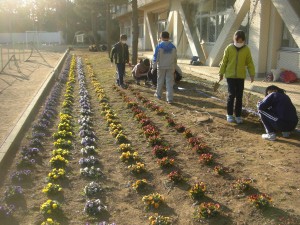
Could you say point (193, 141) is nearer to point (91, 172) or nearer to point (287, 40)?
point (91, 172)

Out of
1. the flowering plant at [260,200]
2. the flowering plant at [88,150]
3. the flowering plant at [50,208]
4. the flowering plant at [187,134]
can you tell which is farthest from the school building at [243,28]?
the flowering plant at [50,208]

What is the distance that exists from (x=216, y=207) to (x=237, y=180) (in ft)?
2.86

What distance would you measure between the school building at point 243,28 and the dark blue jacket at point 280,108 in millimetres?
5989

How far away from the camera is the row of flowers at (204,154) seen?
13.1ft

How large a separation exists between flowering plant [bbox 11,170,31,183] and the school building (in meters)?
9.43

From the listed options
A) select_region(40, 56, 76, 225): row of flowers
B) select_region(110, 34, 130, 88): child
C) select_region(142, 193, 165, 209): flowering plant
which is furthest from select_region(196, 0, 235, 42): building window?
select_region(142, 193, 165, 209): flowering plant

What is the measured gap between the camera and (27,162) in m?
5.41

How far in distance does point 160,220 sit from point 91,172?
63.2 inches

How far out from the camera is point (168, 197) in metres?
4.37

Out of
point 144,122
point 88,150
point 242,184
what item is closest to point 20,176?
point 88,150

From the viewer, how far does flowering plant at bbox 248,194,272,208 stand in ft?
12.9

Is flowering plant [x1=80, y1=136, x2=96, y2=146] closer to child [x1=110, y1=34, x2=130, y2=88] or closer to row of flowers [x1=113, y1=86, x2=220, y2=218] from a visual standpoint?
row of flowers [x1=113, y1=86, x2=220, y2=218]

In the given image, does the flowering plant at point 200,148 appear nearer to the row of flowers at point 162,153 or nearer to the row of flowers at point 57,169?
the row of flowers at point 162,153

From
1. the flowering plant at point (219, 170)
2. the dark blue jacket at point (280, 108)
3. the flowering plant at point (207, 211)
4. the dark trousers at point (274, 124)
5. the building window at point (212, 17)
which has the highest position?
the building window at point (212, 17)
